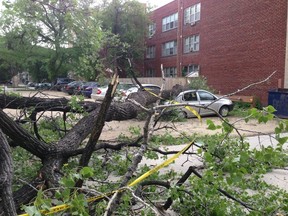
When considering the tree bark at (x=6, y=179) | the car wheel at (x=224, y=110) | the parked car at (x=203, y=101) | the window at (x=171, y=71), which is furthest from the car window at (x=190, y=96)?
the window at (x=171, y=71)

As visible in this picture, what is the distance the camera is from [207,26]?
26641 mm

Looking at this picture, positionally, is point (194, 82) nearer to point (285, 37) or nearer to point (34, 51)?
point (285, 37)

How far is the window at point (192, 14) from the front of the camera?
95.3 feet

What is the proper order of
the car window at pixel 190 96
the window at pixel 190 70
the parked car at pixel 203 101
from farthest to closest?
the window at pixel 190 70 < the car window at pixel 190 96 < the parked car at pixel 203 101

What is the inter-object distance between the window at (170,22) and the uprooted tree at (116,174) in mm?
28917

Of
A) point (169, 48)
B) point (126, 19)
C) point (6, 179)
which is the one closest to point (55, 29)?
point (126, 19)

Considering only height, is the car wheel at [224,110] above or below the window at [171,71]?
below

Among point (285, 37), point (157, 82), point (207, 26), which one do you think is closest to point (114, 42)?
point (157, 82)

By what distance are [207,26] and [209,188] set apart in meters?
24.8

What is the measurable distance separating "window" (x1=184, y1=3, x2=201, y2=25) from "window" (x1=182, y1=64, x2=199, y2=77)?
3979 mm

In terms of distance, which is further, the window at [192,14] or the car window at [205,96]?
the window at [192,14]

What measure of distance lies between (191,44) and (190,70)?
2408 mm

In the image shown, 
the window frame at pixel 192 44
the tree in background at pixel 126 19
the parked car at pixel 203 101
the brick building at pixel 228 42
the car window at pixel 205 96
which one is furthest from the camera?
the tree in background at pixel 126 19

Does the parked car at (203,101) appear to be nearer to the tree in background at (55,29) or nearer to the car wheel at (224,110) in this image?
the car wheel at (224,110)
